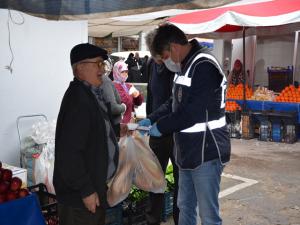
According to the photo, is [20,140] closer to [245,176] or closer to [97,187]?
[97,187]

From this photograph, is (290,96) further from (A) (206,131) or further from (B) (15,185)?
(B) (15,185)

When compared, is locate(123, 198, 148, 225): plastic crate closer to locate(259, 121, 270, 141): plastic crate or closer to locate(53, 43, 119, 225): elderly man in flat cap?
locate(53, 43, 119, 225): elderly man in flat cap

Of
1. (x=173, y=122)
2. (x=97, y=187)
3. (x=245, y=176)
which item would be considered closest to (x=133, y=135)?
(x=173, y=122)

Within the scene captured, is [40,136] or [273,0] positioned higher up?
[273,0]

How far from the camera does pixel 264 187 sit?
5.25 meters

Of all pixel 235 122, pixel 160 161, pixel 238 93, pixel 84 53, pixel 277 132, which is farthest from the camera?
pixel 238 93

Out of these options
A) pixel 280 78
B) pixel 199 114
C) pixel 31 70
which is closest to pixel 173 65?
pixel 199 114

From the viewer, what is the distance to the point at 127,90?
4.94 metres

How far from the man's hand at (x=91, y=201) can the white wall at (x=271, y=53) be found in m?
10.3

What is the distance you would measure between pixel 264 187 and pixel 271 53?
24.0ft

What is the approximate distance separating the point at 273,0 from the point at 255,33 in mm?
2873

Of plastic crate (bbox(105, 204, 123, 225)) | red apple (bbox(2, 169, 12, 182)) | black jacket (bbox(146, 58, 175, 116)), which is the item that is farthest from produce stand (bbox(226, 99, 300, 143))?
red apple (bbox(2, 169, 12, 182))

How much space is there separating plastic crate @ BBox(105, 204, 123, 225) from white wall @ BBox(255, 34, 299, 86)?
9.22 meters

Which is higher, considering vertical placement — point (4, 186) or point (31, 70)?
point (31, 70)
